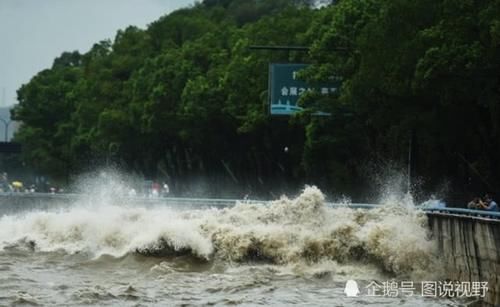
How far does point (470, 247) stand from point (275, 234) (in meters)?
7.07

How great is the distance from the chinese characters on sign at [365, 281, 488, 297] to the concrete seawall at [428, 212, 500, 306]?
18 cm

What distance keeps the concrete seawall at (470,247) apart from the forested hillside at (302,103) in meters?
12.8

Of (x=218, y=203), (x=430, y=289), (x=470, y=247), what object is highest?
(x=218, y=203)

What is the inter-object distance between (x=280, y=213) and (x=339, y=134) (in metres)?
29.1

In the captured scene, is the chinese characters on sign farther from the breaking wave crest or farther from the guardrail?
the breaking wave crest

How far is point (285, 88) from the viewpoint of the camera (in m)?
56.6

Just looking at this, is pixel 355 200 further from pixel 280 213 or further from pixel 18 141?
pixel 18 141

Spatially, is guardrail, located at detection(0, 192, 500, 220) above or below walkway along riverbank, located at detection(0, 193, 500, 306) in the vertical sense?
above

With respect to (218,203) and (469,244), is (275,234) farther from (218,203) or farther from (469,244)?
(218,203)

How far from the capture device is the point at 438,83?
44219 millimetres

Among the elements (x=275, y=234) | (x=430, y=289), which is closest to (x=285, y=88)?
(x=275, y=234)

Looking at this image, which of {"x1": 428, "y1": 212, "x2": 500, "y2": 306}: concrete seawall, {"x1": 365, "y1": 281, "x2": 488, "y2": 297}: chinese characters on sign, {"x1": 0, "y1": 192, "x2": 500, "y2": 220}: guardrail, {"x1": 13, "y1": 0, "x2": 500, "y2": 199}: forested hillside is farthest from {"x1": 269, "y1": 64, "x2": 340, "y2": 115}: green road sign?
{"x1": 365, "y1": 281, "x2": 488, "y2": 297}: chinese characters on sign

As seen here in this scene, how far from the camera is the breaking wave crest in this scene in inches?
1198

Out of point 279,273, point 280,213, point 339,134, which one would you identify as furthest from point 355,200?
point 279,273
